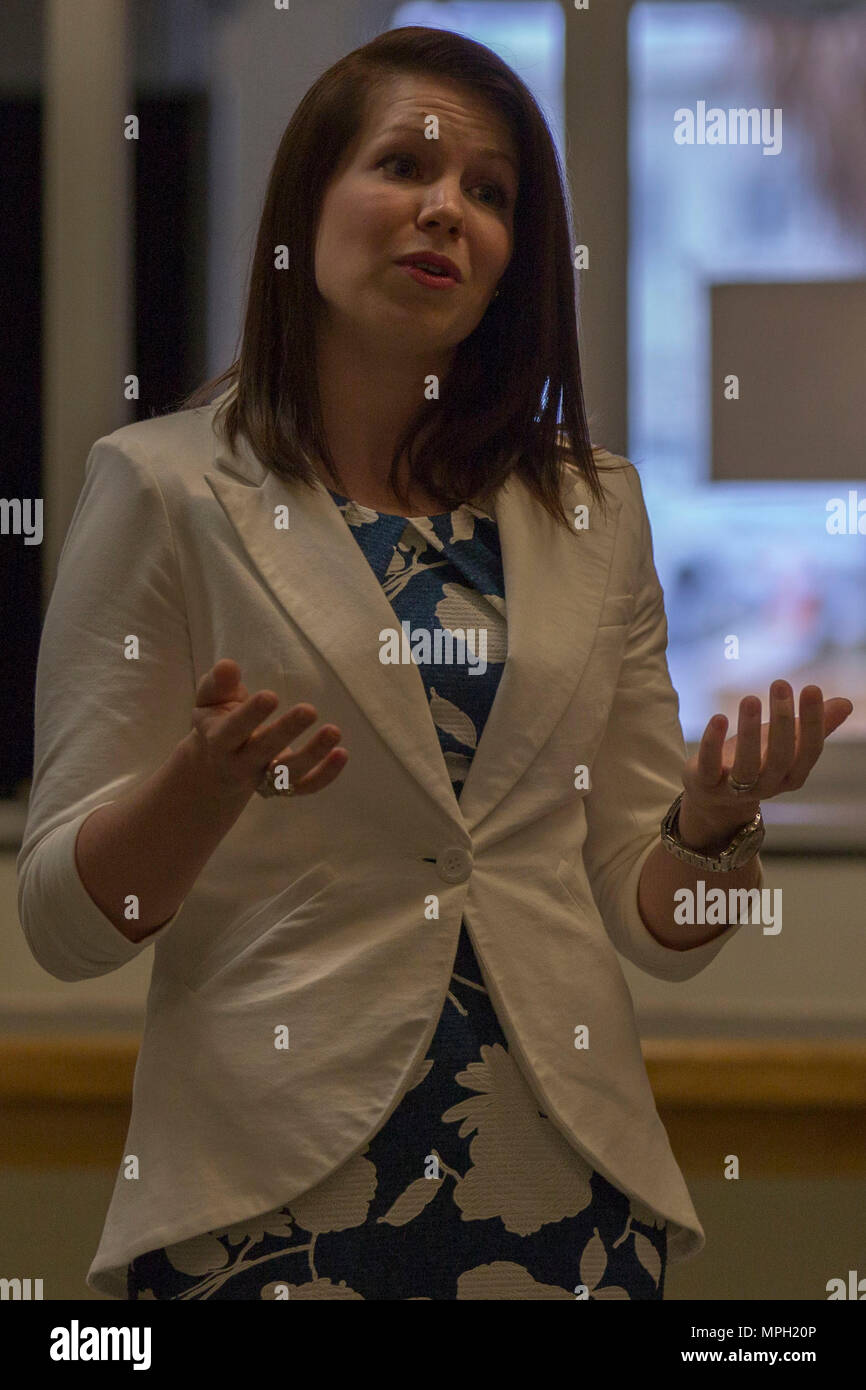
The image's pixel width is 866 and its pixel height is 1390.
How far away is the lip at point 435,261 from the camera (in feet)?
2.47

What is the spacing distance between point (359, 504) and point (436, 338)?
0.10m

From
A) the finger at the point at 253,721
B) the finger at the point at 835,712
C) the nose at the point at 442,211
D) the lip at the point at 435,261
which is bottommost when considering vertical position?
the finger at the point at 253,721

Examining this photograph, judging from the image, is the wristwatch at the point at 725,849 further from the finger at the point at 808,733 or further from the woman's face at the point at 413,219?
the woman's face at the point at 413,219

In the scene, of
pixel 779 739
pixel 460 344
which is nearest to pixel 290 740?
pixel 779 739

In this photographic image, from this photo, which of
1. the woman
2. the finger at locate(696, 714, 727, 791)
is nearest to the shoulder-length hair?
the woman

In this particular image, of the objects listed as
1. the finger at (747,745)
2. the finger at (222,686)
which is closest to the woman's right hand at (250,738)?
the finger at (222,686)

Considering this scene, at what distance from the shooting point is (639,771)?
86 centimetres

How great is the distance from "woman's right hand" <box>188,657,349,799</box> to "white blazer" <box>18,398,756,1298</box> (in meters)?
0.10

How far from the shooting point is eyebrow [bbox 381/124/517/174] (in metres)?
0.77

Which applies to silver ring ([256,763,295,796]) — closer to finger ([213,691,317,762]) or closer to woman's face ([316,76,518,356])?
finger ([213,691,317,762])

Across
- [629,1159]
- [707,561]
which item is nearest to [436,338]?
[629,1159]

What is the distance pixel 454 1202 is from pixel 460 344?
506 millimetres

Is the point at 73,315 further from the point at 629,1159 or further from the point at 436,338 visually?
the point at 629,1159

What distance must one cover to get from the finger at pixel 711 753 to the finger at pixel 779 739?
26 mm
